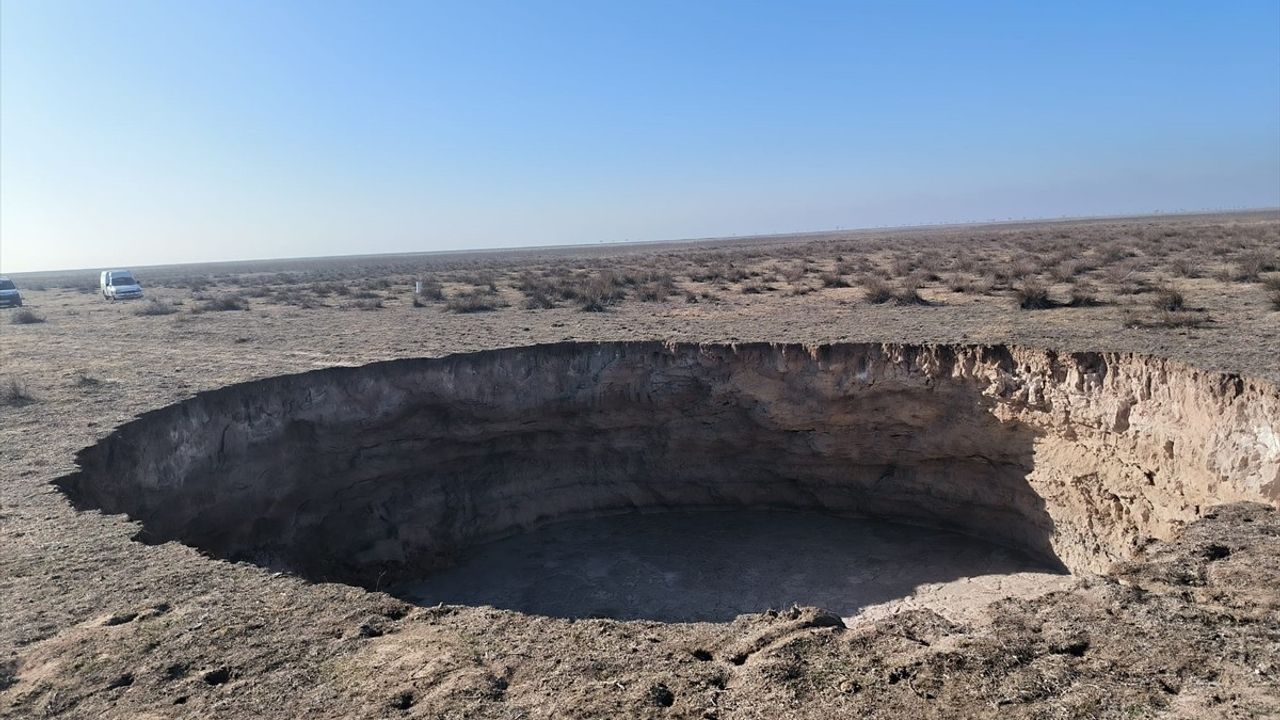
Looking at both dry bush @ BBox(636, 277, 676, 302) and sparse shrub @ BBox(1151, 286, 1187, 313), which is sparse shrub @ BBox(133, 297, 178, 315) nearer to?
dry bush @ BBox(636, 277, 676, 302)

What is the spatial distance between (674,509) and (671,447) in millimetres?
1445

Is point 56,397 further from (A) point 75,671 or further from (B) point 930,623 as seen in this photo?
(B) point 930,623

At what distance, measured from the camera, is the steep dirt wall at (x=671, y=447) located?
9.22 meters

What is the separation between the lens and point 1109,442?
9.85 metres

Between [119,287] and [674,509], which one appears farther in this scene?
[119,287]

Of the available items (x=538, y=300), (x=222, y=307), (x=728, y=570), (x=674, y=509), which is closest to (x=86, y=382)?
(x=674, y=509)

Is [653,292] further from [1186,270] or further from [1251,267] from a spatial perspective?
[1251,267]

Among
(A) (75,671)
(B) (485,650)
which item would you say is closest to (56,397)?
(A) (75,671)

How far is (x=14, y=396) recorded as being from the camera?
11.2 m

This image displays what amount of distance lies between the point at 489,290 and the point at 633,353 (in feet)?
56.7

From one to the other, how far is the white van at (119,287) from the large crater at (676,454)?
28.6m

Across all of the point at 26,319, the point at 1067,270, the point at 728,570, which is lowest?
the point at 728,570

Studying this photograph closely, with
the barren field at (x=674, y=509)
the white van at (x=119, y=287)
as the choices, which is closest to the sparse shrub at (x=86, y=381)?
the barren field at (x=674, y=509)

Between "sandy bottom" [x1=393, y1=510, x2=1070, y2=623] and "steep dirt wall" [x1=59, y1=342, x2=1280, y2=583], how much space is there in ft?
1.73
